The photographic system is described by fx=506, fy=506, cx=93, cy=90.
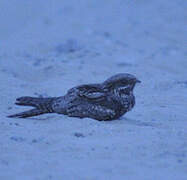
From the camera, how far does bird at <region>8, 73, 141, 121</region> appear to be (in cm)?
472

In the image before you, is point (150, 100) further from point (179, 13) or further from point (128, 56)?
point (179, 13)

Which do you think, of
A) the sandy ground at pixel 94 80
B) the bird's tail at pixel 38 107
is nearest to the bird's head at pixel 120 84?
the sandy ground at pixel 94 80

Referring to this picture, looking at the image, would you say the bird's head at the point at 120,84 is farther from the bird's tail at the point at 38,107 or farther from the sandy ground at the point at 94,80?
the bird's tail at the point at 38,107

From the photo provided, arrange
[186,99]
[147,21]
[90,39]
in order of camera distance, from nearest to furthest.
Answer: [186,99] < [90,39] < [147,21]

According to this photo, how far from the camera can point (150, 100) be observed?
20.5 feet

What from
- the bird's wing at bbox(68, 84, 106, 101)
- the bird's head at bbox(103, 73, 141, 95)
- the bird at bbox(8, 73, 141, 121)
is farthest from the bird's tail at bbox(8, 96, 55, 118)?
the bird's head at bbox(103, 73, 141, 95)

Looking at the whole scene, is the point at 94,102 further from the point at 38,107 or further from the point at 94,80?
the point at 94,80

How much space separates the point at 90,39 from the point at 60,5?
9.71ft

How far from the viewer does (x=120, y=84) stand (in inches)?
192

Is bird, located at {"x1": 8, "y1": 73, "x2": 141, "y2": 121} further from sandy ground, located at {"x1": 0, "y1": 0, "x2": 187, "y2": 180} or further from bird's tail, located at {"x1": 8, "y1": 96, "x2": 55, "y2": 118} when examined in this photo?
sandy ground, located at {"x1": 0, "y1": 0, "x2": 187, "y2": 180}

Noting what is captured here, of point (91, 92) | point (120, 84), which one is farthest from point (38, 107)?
point (120, 84)

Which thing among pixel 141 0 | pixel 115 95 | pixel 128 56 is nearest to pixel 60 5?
pixel 141 0

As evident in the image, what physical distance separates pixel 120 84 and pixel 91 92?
0.32 metres

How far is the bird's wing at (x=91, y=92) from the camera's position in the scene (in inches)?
186
